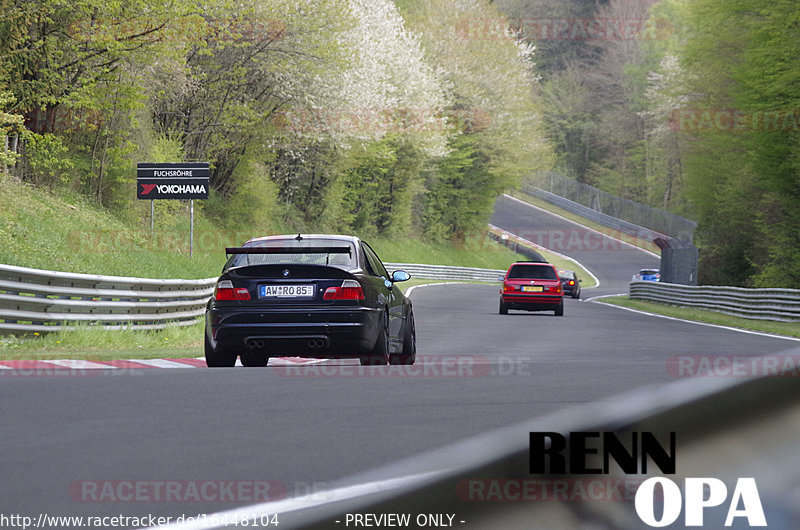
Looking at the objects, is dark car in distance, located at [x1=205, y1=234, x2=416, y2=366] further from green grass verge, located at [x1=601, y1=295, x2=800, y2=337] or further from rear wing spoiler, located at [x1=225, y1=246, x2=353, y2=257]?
green grass verge, located at [x1=601, y1=295, x2=800, y2=337]

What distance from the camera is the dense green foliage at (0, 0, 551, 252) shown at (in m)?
31.3

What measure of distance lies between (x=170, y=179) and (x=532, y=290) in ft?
33.5

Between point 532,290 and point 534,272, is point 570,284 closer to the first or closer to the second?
point 534,272

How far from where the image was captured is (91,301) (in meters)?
16.6

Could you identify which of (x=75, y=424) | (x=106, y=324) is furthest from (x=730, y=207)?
(x=75, y=424)

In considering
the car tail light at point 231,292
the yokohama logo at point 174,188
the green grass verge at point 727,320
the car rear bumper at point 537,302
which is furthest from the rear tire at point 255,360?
the car rear bumper at point 537,302

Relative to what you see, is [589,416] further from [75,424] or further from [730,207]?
[730,207]

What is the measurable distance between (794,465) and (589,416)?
379 mm

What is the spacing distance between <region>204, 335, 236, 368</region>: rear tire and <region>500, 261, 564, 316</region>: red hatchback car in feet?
62.2

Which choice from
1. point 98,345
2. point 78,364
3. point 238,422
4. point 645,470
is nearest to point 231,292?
point 78,364

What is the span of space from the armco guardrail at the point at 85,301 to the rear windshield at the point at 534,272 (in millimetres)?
12244

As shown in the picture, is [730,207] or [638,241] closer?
[730,207]

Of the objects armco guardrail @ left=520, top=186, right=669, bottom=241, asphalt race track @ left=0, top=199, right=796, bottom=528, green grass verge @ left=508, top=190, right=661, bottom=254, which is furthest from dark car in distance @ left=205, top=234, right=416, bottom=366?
green grass verge @ left=508, top=190, right=661, bottom=254

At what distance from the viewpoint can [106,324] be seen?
1728 centimetres
